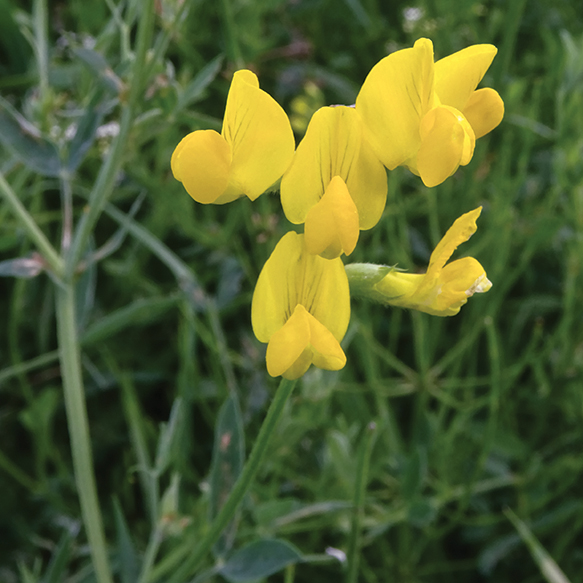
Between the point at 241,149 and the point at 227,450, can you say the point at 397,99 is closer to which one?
the point at 241,149

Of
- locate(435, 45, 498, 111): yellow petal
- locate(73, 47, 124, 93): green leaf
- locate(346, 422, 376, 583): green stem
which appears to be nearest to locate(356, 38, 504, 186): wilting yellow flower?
locate(435, 45, 498, 111): yellow petal

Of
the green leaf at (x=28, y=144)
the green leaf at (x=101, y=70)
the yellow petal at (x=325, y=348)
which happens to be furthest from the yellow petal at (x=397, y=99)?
the green leaf at (x=28, y=144)

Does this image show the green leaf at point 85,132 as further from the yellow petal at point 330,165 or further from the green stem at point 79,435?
the yellow petal at point 330,165

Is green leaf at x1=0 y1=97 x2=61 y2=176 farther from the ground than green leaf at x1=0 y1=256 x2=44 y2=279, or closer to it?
farther from the ground

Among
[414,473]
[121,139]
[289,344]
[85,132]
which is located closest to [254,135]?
[289,344]

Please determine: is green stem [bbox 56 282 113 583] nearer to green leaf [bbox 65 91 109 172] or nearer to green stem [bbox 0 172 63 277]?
green stem [bbox 0 172 63 277]

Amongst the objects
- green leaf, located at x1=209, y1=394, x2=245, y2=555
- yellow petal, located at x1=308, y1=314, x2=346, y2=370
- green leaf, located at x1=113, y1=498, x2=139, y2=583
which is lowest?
green leaf, located at x1=113, y1=498, x2=139, y2=583
